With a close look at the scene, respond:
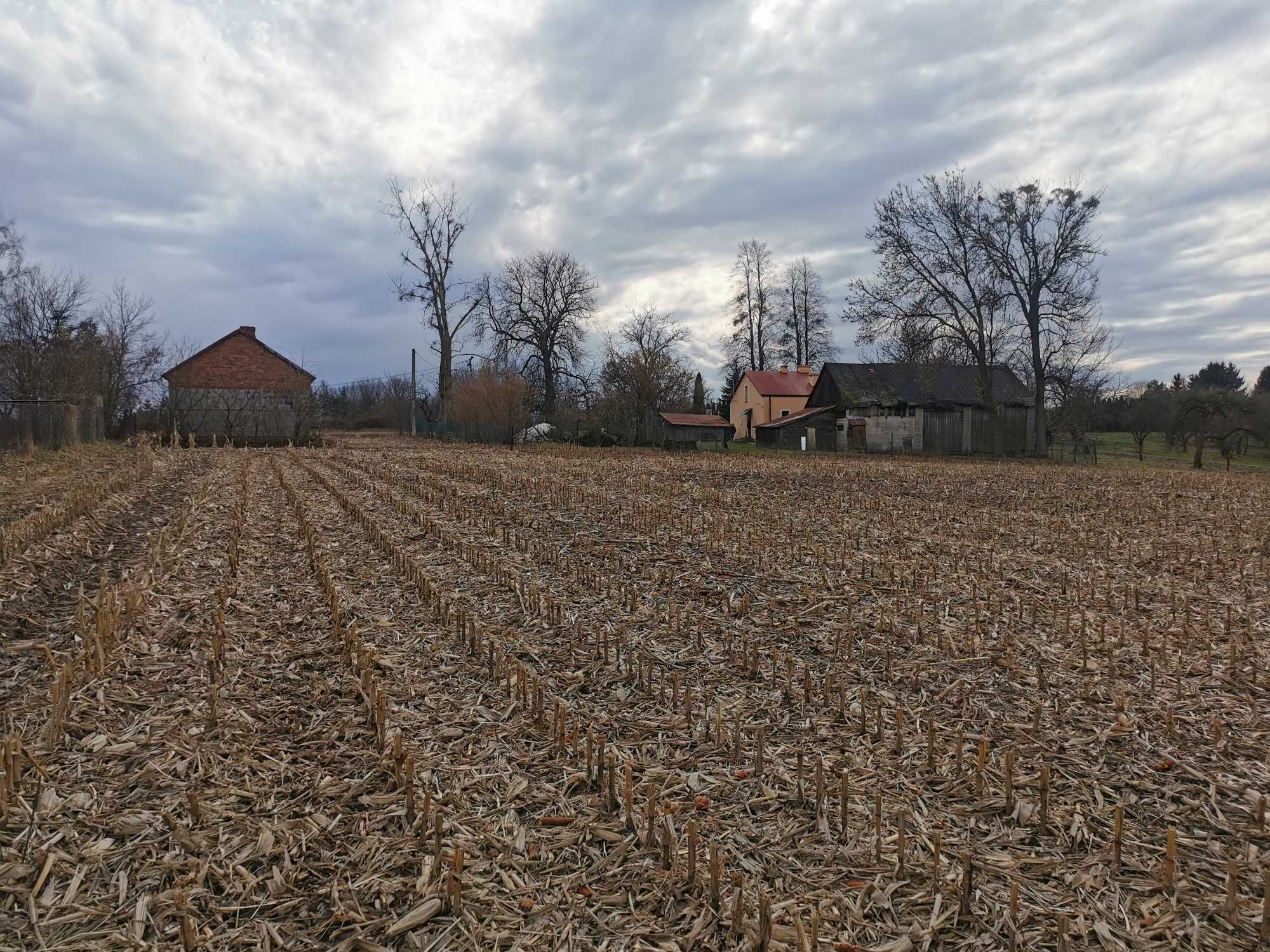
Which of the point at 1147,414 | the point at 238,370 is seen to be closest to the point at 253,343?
the point at 238,370

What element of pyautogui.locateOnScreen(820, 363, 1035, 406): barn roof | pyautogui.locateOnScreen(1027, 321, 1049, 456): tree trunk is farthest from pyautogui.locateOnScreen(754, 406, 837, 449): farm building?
pyautogui.locateOnScreen(1027, 321, 1049, 456): tree trunk

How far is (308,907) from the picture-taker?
266 cm

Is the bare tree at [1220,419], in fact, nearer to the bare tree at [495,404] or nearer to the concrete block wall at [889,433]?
the concrete block wall at [889,433]

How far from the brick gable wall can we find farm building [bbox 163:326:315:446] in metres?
0.03

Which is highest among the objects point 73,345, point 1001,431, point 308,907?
point 73,345

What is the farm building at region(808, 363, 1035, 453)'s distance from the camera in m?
37.6

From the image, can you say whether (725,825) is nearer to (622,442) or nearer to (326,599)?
(326,599)

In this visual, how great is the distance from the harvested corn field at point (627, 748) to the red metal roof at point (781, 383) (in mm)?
49786

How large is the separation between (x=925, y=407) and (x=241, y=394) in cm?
3544

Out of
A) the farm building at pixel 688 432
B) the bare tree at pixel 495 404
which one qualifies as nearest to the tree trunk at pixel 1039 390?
the farm building at pixel 688 432

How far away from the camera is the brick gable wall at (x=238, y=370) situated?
3809cm

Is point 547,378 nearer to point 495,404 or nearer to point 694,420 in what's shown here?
point 694,420

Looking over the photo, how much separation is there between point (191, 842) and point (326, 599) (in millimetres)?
3694

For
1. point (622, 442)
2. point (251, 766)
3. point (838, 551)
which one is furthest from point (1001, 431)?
point (251, 766)
